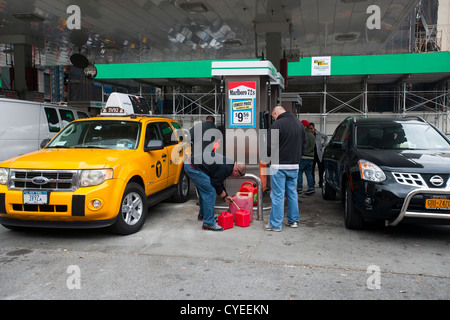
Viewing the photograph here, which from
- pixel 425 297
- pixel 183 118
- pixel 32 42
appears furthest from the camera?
pixel 183 118

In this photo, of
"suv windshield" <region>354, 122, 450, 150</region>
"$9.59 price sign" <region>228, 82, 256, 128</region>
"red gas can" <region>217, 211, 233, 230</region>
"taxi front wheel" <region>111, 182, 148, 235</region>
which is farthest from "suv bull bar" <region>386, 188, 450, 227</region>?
"taxi front wheel" <region>111, 182, 148, 235</region>

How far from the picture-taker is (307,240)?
5.60 meters

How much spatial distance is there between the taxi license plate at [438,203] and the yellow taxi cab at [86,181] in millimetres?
4077

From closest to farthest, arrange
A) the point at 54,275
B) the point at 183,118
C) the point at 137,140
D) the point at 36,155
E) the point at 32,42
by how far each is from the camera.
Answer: the point at 54,275
the point at 36,155
the point at 137,140
the point at 32,42
the point at 183,118

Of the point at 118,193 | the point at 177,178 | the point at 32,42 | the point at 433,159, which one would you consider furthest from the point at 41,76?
the point at 433,159

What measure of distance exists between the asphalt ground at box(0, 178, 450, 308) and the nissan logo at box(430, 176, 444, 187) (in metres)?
0.87

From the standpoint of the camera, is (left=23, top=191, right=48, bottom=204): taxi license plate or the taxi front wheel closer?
(left=23, top=191, right=48, bottom=204): taxi license plate

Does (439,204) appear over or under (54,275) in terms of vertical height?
over

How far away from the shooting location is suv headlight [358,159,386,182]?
5.38 metres

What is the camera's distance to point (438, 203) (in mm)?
5023

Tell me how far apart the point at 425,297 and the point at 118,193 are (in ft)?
13.0

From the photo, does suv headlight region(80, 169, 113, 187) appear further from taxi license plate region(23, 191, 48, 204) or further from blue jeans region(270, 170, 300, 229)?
blue jeans region(270, 170, 300, 229)

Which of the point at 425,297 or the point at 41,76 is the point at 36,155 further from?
the point at 41,76

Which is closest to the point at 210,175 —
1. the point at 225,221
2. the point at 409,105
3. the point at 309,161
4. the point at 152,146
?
the point at 225,221
